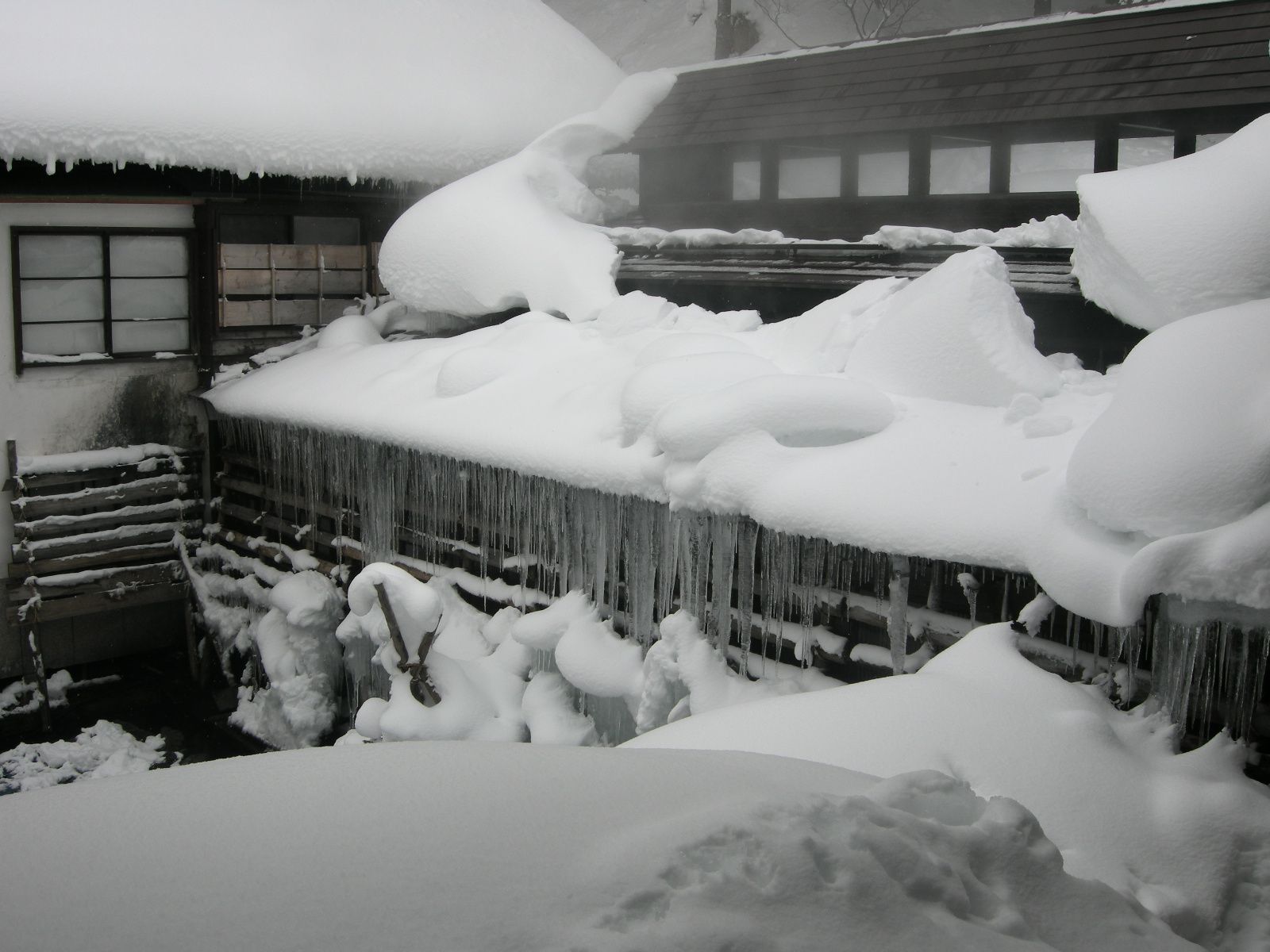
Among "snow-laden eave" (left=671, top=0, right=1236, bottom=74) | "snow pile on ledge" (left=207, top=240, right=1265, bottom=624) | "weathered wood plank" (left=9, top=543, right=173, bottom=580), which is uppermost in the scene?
"snow-laden eave" (left=671, top=0, right=1236, bottom=74)

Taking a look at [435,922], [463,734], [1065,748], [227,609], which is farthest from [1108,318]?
[227,609]

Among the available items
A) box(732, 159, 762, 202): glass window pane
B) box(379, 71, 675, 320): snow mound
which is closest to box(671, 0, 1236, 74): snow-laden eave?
box(379, 71, 675, 320): snow mound

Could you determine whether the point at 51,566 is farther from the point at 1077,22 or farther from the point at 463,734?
the point at 1077,22

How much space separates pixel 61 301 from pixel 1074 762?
31.2 feet

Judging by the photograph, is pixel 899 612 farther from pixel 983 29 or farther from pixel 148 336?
pixel 148 336

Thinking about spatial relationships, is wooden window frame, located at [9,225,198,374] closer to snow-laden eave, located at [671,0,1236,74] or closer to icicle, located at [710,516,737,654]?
snow-laden eave, located at [671,0,1236,74]

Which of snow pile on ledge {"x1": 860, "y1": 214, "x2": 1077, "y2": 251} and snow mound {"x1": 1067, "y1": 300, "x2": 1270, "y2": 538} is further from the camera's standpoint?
snow pile on ledge {"x1": 860, "y1": 214, "x2": 1077, "y2": 251}

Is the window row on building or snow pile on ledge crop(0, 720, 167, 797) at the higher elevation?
the window row on building

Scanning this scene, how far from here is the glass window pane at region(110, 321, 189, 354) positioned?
10148 mm

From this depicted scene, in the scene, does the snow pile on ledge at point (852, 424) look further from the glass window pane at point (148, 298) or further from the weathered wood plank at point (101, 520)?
the glass window pane at point (148, 298)

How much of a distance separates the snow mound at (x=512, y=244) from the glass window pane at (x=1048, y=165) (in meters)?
14.3

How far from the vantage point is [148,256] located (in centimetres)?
1020

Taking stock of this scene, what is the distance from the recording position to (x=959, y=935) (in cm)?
213

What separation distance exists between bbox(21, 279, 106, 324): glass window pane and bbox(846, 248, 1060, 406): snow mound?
24.8ft
